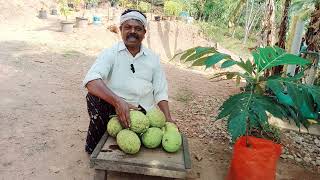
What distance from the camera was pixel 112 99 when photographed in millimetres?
2635

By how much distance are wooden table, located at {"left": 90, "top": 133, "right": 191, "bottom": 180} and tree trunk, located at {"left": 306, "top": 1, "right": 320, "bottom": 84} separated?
2932 mm

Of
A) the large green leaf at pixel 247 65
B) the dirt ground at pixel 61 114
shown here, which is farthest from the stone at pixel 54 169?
the large green leaf at pixel 247 65

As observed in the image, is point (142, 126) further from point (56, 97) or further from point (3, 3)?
point (3, 3)

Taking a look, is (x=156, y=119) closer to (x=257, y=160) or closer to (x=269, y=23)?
(x=257, y=160)

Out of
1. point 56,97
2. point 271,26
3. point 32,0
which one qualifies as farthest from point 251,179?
point 32,0

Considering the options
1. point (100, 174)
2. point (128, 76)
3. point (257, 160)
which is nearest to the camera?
point (100, 174)

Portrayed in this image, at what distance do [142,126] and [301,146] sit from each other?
97.8 inches

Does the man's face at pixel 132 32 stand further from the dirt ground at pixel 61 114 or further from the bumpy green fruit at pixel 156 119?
the dirt ground at pixel 61 114

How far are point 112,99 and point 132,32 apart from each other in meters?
0.63

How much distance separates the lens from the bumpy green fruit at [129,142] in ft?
7.81

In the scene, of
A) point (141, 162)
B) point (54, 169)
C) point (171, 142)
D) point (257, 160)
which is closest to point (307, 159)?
point (257, 160)

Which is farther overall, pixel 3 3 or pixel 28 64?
pixel 3 3

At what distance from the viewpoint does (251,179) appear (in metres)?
2.74

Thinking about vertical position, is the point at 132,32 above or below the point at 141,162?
above
